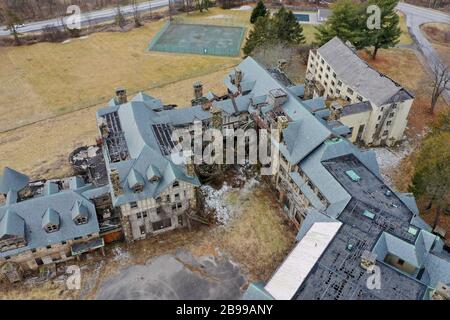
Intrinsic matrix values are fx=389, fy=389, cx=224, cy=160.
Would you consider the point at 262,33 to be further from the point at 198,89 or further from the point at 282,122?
the point at 282,122

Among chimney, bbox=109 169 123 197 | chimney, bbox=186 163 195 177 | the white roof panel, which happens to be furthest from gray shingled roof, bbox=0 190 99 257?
the white roof panel

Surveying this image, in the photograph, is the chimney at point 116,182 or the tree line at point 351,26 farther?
the tree line at point 351,26

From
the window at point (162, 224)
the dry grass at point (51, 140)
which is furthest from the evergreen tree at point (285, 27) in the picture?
the window at point (162, 224)

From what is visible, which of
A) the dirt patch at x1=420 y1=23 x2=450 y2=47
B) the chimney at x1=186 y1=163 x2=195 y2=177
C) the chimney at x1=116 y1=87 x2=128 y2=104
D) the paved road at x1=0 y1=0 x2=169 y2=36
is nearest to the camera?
the chimney at x1=186 y1=163 x2=195 y2=177

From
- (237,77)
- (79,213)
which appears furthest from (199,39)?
(79,213)

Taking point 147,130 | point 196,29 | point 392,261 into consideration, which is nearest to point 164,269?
point 147,130

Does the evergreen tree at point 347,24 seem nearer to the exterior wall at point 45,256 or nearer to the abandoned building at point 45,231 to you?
the abandoned building at point 45,231

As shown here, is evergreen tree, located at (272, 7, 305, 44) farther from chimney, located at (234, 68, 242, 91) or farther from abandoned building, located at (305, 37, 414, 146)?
chimney, located at (234, 68, 242, 91)
